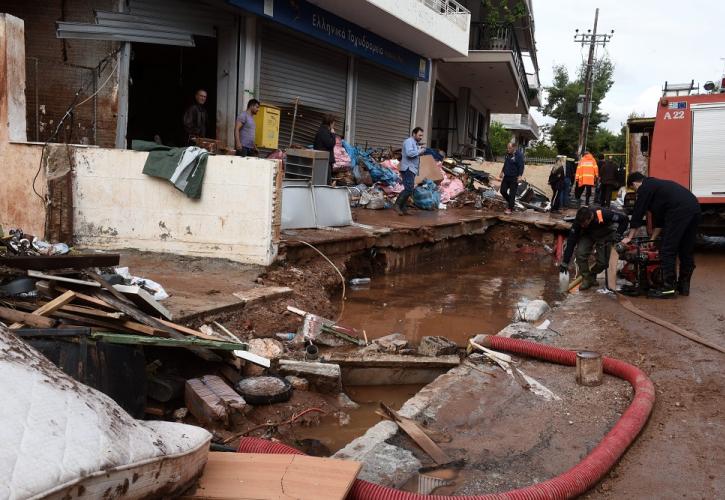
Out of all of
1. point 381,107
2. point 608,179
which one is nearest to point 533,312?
point 608,179

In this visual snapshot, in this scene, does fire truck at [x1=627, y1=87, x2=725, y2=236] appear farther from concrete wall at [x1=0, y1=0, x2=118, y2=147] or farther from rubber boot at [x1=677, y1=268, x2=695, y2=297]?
concrete wall at [x1=0, y1=0, x2=118, y2=147]

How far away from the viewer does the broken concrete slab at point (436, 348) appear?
5.84 meters

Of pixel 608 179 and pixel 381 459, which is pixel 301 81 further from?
pixel 381 459

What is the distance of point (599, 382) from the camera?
Answer: 4910mm

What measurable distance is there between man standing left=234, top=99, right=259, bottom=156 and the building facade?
1471mm

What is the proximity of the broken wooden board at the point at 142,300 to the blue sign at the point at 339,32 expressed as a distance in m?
7.66

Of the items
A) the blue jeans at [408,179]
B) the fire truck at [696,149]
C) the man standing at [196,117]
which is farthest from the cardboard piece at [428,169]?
the man standing at [196,117]

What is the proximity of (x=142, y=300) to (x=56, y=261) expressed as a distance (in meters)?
0.82

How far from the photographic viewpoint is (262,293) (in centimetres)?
632

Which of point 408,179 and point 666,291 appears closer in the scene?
point 666,291

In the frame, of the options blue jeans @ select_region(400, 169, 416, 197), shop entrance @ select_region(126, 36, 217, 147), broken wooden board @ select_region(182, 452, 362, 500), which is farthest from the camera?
shop entrance @ select_region(126, 36, 217, 147)

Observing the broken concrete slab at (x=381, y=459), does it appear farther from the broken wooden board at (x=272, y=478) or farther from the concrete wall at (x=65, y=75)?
the concrete wall at (x=65, y=75)

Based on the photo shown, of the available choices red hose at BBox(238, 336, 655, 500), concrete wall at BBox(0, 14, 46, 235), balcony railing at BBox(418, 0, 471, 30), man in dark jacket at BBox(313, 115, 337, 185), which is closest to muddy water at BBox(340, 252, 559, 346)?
red hose at BBox(238, 336, 655, 500)

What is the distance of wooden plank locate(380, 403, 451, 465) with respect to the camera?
3715 millimetres
